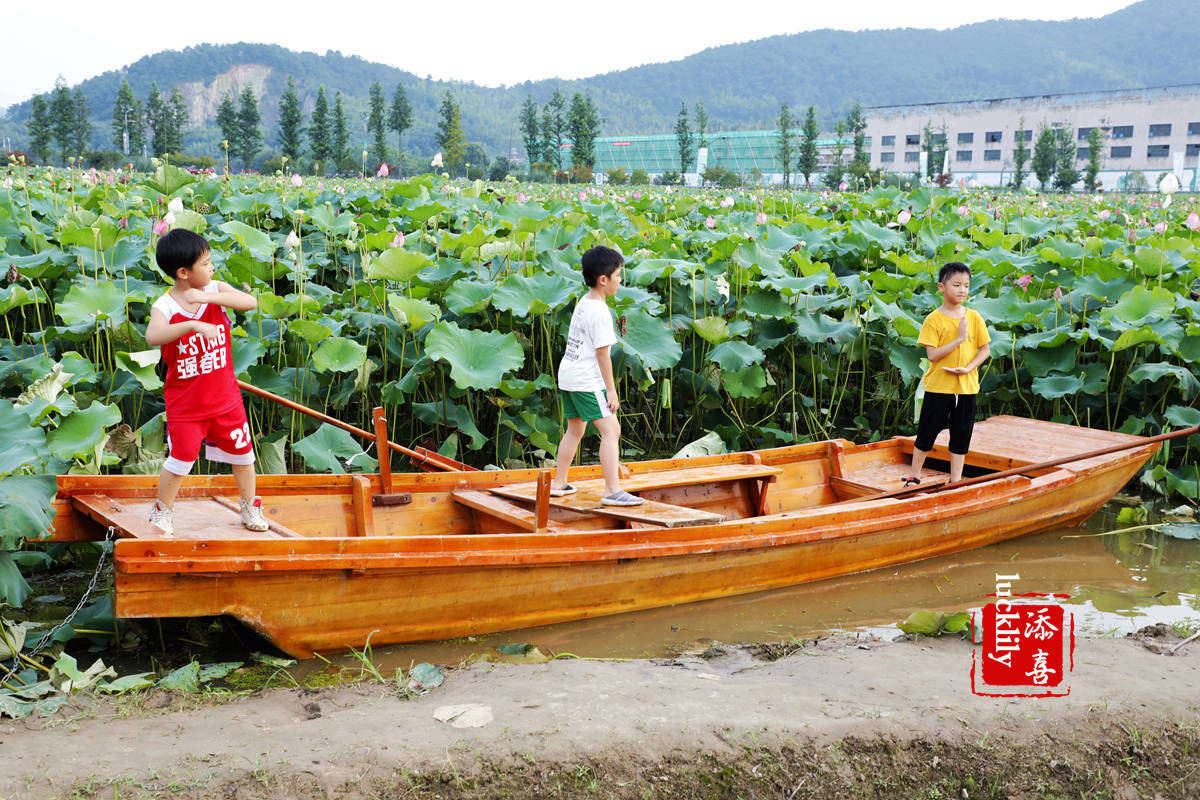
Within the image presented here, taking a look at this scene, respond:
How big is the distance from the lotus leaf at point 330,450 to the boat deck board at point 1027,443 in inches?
134

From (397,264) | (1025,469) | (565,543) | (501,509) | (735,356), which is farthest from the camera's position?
(735,356)

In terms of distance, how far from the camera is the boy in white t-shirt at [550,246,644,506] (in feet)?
15.7

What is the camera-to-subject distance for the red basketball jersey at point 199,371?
11.9 feet

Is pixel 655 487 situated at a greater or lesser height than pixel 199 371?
lesser

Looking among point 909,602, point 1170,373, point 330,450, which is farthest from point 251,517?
point 1170,373

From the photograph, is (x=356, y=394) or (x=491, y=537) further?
(x=356, y=394)

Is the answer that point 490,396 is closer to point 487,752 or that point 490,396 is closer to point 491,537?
point 491,537

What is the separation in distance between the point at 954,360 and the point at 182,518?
3.95 meters

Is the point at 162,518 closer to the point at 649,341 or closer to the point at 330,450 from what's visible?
the point at 330,450

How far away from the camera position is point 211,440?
384cm

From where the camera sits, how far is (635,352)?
6035 millimetres

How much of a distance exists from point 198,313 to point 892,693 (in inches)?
109

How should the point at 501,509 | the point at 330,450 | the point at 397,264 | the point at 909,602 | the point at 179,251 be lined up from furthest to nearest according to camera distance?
the point at 397,264, the point at 330,450, the point at 909,602, the point at 501,509, the point at 179,251

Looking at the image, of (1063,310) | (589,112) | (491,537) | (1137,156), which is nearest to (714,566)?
(491,537)
